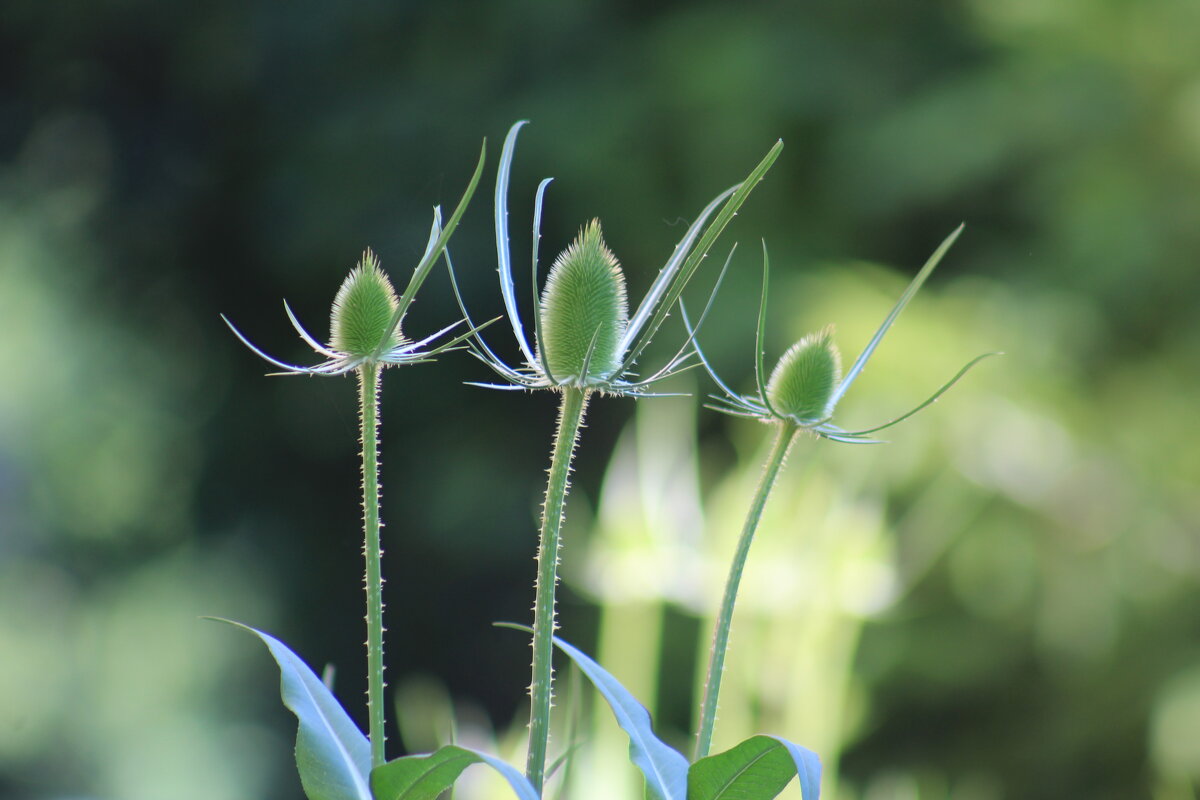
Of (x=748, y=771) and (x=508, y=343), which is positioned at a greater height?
(x=748, y=771)

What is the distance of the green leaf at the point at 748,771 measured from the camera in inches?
6.3

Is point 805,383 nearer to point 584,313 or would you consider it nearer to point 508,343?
point 584,313

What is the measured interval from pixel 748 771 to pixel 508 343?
1.35 meters

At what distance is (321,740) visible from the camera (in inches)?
6.8

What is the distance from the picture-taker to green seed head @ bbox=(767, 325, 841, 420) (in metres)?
0.20

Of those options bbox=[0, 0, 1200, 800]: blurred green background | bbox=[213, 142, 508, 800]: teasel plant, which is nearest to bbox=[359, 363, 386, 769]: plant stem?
bbox=[213, 142, 508, 800]: teasel plant

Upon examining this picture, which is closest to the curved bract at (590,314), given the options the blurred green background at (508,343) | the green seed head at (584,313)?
the green seed head at (584,313)

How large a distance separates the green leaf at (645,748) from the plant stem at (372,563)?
3 cm

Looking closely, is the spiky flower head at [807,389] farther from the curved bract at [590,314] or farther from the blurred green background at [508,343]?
the blurred green background at [508,343]

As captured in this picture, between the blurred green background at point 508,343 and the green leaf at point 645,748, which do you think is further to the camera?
the blurred green background at point 508,343

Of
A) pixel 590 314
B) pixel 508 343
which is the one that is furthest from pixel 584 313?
pixel 508 343

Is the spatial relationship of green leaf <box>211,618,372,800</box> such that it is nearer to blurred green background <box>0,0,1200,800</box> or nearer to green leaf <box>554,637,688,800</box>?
green leaf <box>554,637,688,800</box>

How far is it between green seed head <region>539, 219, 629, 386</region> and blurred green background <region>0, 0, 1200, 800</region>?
736 mm

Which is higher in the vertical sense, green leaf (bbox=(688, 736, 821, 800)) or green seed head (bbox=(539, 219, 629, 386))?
green seed head (bbox=(539, 219, 629, 386))
